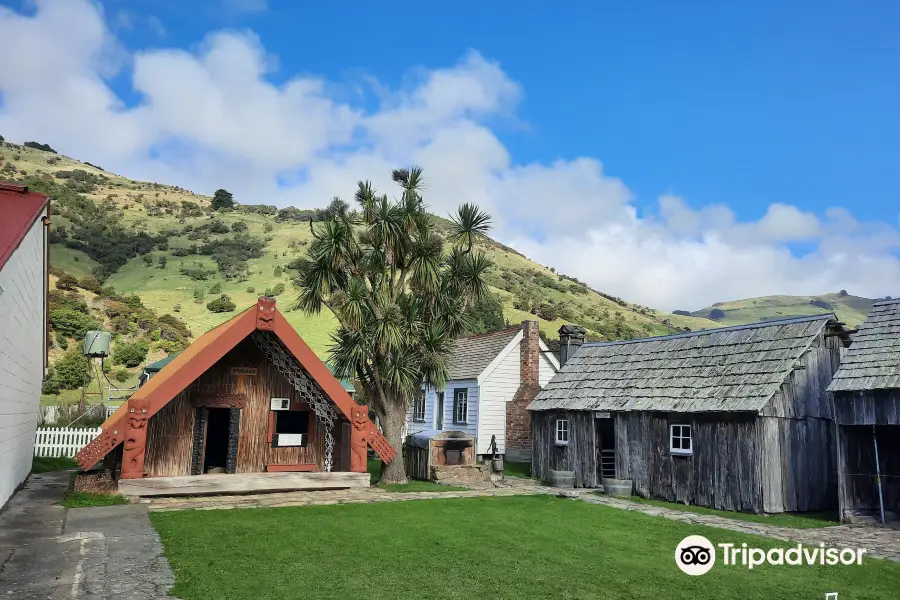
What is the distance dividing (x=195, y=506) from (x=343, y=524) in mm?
4109

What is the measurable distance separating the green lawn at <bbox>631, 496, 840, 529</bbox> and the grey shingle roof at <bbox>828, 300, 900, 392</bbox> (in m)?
3.14

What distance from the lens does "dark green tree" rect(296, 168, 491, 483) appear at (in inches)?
725

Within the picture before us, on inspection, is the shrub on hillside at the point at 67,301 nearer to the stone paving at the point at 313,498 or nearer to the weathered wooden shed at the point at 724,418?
the stone paving at the point at 313,498

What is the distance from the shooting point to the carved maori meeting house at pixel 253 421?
51.1 feet

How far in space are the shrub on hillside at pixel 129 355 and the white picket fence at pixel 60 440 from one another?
19482mm

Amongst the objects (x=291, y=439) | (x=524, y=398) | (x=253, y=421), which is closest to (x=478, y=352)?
(x=524, y=398)

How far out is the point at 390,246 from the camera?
18922 millimetres

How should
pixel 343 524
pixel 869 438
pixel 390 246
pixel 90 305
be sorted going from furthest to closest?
pixel 90 305
pixel 390 246
pixel 869 438
pixel 343 524

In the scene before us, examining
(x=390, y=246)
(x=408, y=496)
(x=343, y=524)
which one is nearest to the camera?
(x=343, y=524)

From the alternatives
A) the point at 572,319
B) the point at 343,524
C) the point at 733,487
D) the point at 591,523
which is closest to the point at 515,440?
the point at 733,487

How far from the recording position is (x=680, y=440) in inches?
Answer: 705

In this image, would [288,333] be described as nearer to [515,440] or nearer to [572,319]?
[515,440]

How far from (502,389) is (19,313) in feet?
63.8

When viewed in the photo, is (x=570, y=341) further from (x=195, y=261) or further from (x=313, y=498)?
(x=195, y=261)
